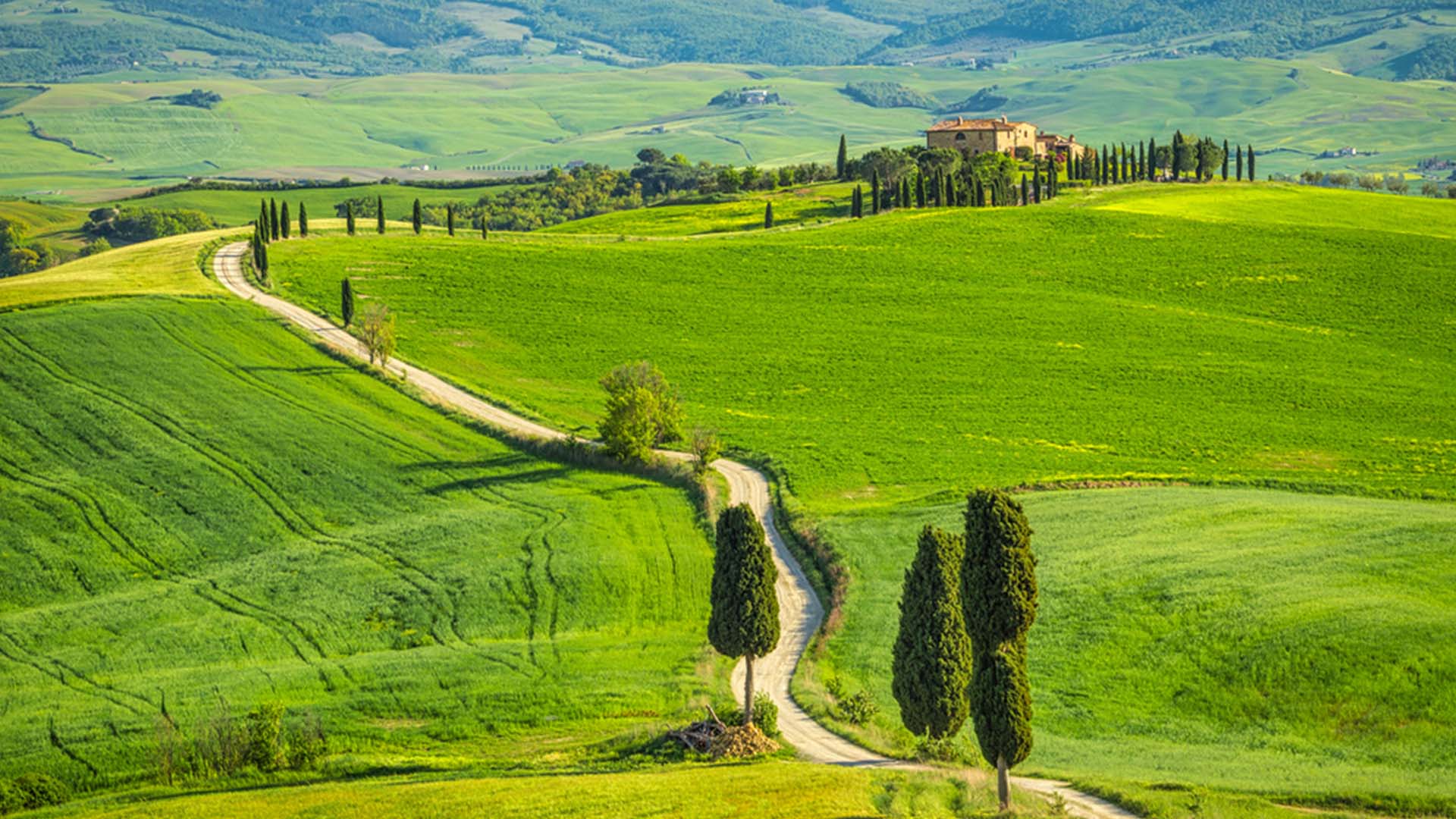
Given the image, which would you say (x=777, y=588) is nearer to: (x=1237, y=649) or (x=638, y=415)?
(x=1237, y=649)

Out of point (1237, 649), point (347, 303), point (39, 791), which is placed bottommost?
point (39, 791)

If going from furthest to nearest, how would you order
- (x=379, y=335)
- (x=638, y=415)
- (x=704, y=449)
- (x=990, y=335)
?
(x=990, y=335), (x=379, y=335), (x=638, y=415), (x=704, y=449)

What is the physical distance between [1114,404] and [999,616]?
61.3m

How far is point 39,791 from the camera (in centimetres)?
4453

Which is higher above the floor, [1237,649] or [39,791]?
[1237,649]

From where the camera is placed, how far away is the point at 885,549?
69.2 metres

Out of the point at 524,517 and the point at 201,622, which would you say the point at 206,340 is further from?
the point at 201,622

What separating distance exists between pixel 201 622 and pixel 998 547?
35682 mm

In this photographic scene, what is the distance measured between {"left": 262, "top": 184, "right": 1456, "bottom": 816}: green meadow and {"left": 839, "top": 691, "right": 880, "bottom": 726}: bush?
737 mm

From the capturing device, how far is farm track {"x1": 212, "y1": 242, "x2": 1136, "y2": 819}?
43.2 meters

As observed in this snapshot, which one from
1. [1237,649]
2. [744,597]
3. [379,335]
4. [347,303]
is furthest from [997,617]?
[347,303]

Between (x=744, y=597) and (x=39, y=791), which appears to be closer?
(x=39, y=791)

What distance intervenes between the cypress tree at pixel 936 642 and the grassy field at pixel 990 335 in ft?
112

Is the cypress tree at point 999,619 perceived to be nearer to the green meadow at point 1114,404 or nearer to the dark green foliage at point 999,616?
the dark green foliage at point 999,616
